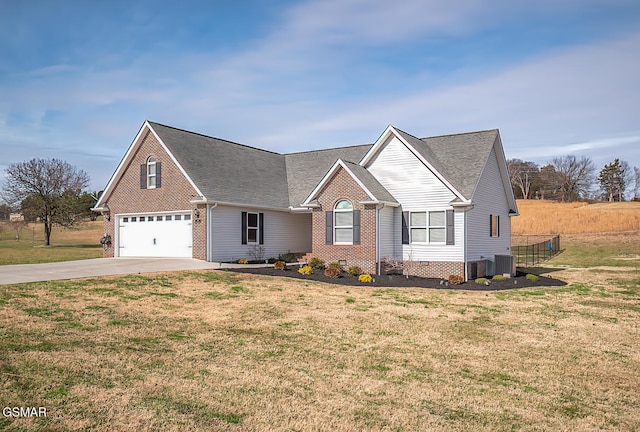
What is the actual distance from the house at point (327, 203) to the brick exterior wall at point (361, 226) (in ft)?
0.15

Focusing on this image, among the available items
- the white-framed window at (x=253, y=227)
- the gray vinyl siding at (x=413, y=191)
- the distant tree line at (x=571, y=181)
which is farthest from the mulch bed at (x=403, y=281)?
the distant tree line at (x=571, y=181)

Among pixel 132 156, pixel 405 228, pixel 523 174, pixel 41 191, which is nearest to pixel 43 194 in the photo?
pixel 41 191

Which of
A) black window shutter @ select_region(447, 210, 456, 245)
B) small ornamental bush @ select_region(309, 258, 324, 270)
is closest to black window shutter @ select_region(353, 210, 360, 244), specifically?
small ornamental bush @ select_region(309, 258, 324, 270)

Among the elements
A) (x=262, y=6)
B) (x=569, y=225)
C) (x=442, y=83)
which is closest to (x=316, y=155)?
(x=442, y=83)

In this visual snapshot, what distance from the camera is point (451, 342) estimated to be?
10406 mm

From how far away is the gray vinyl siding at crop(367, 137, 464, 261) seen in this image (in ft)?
71.6

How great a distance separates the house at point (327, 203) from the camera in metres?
22.1

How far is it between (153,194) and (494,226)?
17.3 m

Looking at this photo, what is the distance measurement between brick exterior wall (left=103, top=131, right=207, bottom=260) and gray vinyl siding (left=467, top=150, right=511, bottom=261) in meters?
12.3

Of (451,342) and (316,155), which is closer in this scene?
(451,342)

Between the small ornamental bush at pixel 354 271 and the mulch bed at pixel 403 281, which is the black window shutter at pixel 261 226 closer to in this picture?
the mulch bed at pixel 403 281

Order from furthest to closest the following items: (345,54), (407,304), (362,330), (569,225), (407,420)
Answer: (569,225)
(345,54)
(407,304)
(362,330)
(407,420)

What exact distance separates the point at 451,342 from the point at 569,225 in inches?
1881

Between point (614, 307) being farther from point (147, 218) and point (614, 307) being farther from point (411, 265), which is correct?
point (147, 218)
